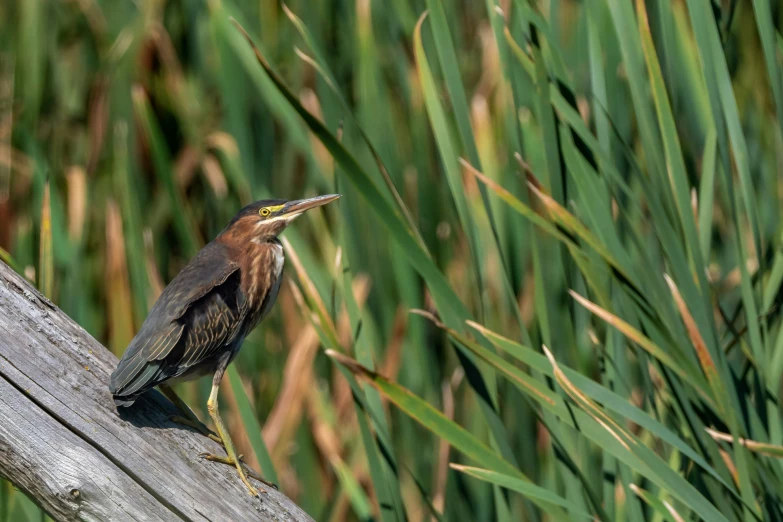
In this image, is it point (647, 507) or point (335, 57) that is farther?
Result: point (335, 57)

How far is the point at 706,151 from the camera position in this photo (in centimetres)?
169

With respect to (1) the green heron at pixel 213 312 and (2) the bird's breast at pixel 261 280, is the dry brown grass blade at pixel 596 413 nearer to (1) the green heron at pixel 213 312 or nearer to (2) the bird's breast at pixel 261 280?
(1) the green heron at pixel 213 312

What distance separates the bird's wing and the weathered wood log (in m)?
0.12

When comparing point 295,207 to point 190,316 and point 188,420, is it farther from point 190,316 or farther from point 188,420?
point 188,420

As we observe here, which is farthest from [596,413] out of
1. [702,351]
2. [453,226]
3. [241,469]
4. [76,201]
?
[76,201]

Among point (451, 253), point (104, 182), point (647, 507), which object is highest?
point (104, 182)

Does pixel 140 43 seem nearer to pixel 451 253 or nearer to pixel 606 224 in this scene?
pixel 451 253

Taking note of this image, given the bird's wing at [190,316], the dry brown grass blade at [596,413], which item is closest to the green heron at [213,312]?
the bird's wing at [190,316]

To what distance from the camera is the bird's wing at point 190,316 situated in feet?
4.89

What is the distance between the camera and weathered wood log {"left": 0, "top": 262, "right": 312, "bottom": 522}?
3.74 feet

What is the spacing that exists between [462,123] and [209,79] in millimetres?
1645

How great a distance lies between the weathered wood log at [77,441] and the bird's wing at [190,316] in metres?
0.12

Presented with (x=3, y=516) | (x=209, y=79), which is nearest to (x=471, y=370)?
(x=3, y=516)

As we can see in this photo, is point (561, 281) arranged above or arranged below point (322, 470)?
above
